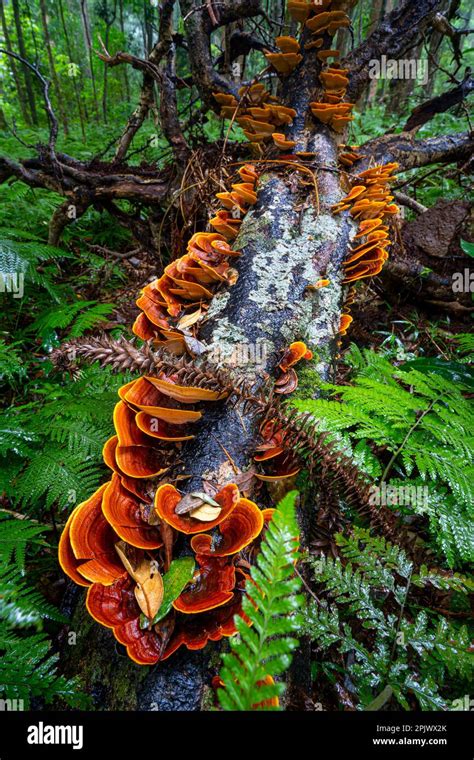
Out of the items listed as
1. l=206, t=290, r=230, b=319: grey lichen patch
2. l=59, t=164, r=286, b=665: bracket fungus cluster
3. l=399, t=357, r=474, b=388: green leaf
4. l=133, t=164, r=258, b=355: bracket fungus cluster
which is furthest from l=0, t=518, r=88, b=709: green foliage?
l=399, t=357, r=474, b=388: green leaf

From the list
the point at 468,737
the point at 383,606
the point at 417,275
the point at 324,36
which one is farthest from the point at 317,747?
the point at 324,36

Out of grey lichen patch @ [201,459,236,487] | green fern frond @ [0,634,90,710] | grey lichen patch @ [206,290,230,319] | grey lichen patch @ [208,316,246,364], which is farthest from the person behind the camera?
grey lichen patch @ [206,290,230,319]

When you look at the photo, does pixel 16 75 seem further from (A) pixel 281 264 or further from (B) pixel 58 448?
(B) pixel 58 448

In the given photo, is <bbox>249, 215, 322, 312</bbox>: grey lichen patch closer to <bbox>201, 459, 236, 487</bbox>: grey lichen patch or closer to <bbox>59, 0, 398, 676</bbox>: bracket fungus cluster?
<bbox>59, 0, 398, 676</bbox>: bracket fungus cluster

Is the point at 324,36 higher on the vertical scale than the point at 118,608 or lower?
higher

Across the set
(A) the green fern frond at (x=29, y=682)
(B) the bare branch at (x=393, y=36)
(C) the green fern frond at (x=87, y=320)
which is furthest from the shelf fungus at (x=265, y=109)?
(A) the green fern frond at (x=29, y=682)

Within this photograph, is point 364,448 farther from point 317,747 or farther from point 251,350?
point 317,747
